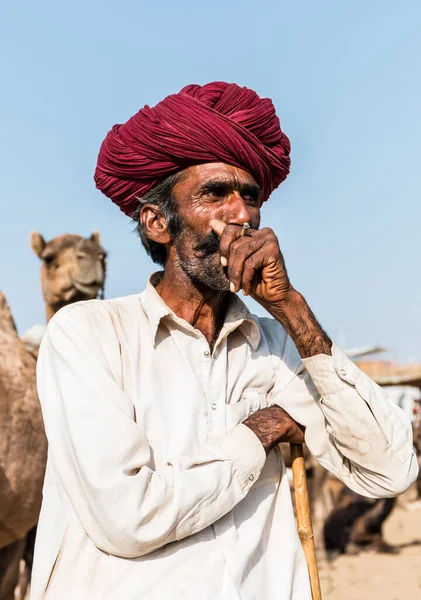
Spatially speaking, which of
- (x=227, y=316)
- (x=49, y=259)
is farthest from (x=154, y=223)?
(x=49, y=259)

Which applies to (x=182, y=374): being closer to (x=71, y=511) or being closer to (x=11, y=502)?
(x=71, y=511)

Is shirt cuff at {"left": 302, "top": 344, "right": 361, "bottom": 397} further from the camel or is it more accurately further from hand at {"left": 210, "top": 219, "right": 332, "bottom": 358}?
the camel

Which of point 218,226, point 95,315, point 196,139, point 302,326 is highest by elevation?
point 196,139

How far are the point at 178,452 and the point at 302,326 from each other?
0.52m

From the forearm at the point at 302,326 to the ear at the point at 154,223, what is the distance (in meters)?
0.54

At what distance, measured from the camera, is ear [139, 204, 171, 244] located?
3.25 metres

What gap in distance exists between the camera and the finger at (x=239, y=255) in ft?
8.90

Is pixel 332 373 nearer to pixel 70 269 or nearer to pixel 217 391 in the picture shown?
pixel 217 391

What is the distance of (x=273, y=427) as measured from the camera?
2.93 metres

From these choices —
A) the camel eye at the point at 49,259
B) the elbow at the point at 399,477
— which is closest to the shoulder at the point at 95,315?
the elbow at the point at 399,477

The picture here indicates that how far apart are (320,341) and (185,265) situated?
0.54 metres

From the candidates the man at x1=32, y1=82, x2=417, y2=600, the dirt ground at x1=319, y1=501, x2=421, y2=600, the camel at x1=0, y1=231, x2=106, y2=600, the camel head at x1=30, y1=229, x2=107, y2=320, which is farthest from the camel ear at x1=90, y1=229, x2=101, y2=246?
the man at x1=32, y1=82, x2=417, y2=600

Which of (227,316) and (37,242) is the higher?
(37,242)

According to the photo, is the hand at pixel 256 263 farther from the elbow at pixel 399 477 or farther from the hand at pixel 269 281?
the elbow at pixel 399 477
